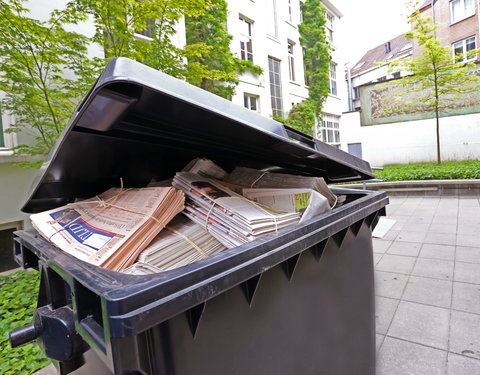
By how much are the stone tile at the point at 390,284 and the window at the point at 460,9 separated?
23306mm

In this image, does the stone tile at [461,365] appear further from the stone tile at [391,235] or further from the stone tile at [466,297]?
the stone tile at [391,235]

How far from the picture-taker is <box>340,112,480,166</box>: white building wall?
1541 centimetres

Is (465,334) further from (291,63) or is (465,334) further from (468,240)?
(291,63)

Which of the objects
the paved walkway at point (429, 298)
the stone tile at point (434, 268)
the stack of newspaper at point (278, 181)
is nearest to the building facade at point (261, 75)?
the stack of newspaper at point (278, 181)

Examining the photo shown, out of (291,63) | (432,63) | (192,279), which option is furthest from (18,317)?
(291,63)

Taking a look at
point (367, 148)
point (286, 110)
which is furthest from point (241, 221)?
point (367, 148)

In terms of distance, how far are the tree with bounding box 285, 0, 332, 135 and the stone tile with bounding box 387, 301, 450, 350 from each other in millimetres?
14226

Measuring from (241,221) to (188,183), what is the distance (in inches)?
14.4

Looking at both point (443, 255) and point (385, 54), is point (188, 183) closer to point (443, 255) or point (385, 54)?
point (443, 255)

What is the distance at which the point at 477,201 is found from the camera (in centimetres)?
726

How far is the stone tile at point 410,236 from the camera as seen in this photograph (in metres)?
4.85

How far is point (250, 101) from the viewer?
12805 mm

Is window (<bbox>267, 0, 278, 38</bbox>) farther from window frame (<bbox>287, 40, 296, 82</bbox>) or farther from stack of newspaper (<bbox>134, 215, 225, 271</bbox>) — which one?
stack of newspaper (<bbox>134, 215, 225, 271</bbox>)

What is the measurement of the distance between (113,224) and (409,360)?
2271 mm
